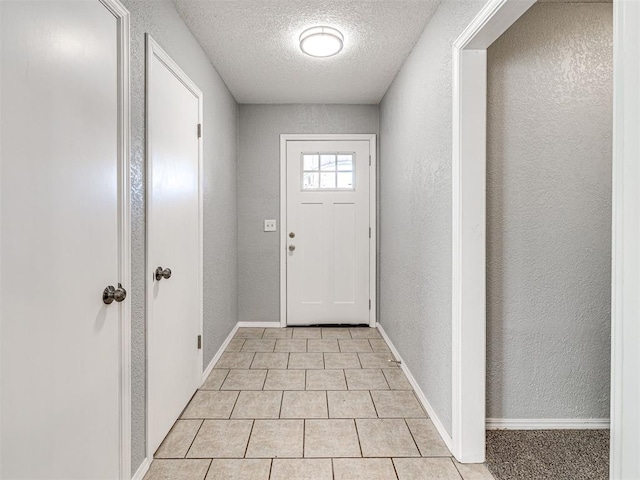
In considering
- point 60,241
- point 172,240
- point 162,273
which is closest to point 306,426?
point 162,273

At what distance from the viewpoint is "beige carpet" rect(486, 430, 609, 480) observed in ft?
5.59

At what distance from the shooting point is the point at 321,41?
247 centimetres

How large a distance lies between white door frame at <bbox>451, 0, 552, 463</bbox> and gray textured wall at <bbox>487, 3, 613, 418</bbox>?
0.85 ft

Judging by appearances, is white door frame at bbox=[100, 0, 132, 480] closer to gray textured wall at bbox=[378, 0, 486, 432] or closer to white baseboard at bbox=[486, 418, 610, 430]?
gray textured wall at bbox=[378, 0, 486, 432]

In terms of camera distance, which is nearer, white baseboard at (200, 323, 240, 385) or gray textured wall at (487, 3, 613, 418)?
gray textured wall at (487, 3, 613, 418)

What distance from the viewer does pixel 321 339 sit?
143 inches

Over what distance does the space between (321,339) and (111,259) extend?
2.50 m

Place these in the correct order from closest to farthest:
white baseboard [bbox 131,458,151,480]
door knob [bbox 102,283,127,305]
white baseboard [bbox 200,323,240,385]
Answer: door knob [bbox 102,283,127,305] → white baseboard [bbox 131,458,151,480] → white baseboard [bbox 200,323,240,385]

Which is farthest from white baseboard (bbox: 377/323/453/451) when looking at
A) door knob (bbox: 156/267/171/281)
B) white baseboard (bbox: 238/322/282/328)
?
door knob (bbox: 156/267/171/281)

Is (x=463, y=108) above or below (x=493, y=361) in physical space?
above

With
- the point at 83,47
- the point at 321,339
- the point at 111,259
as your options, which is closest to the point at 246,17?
the point at 83,47

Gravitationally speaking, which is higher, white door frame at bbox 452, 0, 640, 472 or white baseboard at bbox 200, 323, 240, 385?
white door frame at bbox 452, 0, 640, 472
